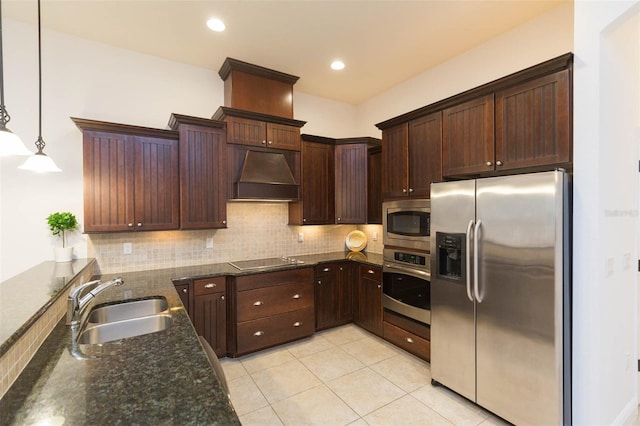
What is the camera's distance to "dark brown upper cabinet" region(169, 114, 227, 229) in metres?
3.06

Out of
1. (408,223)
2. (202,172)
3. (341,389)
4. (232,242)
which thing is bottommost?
(341,389)

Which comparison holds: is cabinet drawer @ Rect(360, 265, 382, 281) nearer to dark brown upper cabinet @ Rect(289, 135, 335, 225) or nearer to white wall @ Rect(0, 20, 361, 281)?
dark brown upper cabinet @ Rect(289, 135, 335, 225)

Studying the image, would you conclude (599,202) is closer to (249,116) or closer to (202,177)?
(249,116)

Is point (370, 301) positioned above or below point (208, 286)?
below

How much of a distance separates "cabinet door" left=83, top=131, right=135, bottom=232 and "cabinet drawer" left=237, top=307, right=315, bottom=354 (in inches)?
61.4

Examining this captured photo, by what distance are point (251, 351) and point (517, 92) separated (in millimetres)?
3347

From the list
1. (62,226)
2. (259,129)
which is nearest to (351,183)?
(259,129)

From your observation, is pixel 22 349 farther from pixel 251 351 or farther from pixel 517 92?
pixel 517 92

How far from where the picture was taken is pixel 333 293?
12.7 ft

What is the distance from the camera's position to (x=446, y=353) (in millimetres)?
2525

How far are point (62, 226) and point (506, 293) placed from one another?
3626mm

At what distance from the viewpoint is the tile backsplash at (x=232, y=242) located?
3072 mm

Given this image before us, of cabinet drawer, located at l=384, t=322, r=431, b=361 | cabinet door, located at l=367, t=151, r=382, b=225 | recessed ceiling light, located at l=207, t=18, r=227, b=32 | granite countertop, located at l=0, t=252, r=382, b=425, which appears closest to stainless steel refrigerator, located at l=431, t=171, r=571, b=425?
cabinet drawer, located at l=384, t=322, r=431, b=361

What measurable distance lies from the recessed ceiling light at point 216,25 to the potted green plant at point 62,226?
212cm
